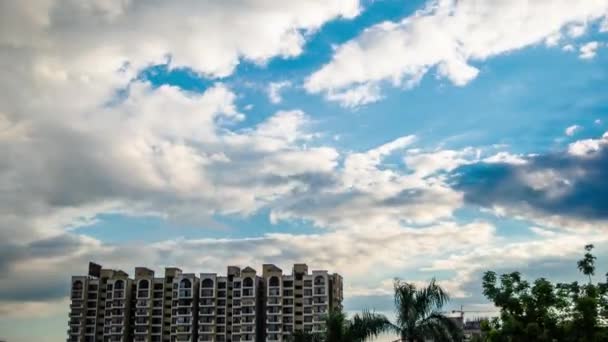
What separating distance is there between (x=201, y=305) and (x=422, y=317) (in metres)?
91.6

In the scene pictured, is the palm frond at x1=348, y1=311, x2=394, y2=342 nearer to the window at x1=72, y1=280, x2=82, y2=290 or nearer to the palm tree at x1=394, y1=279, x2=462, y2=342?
the palm tree at x1=394, y1=279, x2=462, y2=342

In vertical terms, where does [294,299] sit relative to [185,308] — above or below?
above

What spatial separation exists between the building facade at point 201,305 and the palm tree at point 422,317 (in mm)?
84738

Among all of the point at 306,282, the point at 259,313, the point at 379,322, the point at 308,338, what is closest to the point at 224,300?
the point at 259,313

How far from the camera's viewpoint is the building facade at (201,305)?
107250mm

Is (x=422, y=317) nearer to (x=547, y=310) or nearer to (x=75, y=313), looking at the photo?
(x=547, y=310)

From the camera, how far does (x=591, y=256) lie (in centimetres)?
2072

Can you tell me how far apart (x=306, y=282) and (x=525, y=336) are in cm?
8878

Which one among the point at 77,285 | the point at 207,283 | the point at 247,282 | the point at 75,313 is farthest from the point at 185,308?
the point at 77,285

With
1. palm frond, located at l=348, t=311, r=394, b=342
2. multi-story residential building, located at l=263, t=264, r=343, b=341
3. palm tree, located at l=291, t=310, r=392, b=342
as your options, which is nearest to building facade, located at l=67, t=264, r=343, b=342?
multi-story residential building, located at l=263, t=264, r=343, b=341

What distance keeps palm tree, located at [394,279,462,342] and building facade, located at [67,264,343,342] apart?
8474 cm

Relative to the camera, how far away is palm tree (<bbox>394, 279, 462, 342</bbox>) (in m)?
21.1

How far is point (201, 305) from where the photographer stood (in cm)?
10888

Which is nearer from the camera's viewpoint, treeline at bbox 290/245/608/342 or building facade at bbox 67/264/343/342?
treeline at bbox 290/245/608/342
